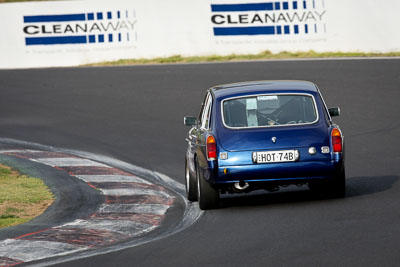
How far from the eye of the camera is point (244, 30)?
92.6 feet

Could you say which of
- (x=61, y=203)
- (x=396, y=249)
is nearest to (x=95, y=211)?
(x=61, y=203)

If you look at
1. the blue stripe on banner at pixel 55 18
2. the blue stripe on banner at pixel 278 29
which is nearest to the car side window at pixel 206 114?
the blue stripe on banner at pixel 278 29

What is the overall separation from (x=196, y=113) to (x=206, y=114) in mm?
9137

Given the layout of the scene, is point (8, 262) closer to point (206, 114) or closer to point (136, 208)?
point (136, 208)

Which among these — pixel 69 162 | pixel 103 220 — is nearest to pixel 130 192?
pixel 103 220

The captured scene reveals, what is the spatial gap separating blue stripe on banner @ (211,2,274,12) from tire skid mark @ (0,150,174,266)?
1333 centimetres

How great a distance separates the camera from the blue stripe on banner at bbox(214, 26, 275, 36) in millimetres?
27953

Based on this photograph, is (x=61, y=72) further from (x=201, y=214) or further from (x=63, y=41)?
(x=201, y=214)

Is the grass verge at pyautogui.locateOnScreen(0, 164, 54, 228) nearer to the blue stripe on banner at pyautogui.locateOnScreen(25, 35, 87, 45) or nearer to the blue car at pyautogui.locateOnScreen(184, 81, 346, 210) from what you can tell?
the blue car at pyautogui.locateOnScreen(184, 81, 346, 210)

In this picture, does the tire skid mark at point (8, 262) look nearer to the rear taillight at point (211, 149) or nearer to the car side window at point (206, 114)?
the rear taillight at point (211, 149)

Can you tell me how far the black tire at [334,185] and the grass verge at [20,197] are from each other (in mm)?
3687

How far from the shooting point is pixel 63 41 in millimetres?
30000

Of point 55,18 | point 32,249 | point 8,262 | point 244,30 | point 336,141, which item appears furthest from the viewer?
point 55,18

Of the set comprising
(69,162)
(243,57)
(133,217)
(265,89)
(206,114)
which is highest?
(243,57)
